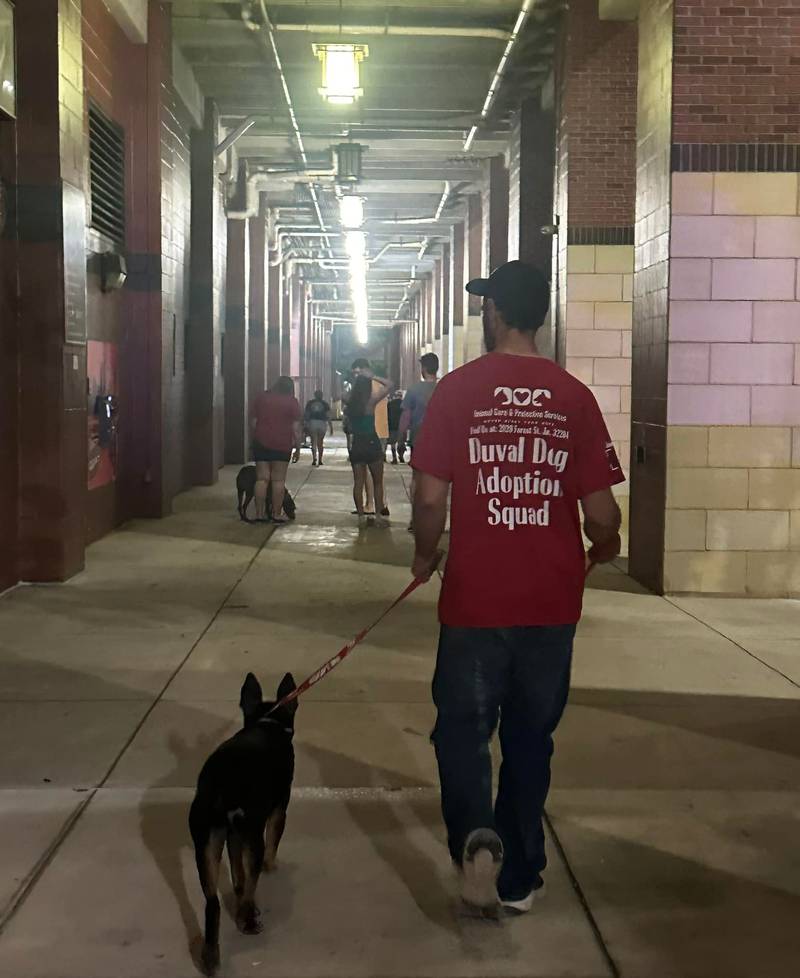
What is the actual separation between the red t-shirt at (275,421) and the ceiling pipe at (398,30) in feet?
15.4

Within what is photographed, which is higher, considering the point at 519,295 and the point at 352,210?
the point at 352,210

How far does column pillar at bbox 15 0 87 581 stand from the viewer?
9.45m

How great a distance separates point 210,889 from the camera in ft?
10.8

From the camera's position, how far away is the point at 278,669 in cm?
694

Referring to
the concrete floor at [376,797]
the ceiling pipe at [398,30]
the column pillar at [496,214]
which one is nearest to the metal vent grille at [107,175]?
the ceiling pipe at [398,30]

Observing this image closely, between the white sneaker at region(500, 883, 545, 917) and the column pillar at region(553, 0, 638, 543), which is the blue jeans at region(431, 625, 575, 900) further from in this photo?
the column pillar at region(553, 0, 638, 543)

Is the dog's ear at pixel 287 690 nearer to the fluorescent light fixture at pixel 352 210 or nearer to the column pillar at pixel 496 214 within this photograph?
the fluorescent light fixture at pixel 352 210

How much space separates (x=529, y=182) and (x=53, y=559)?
35.3 ft

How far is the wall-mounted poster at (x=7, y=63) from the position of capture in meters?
9.03

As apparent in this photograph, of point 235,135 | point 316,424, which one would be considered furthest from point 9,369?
point 316,424

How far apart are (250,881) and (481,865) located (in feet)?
2.14

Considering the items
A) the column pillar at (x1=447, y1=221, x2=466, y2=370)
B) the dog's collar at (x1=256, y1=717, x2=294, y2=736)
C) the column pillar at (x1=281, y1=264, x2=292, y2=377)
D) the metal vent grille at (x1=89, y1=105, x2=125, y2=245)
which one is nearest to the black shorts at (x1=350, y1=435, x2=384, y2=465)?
the metal vent grille at (x1=89, y1=105, x2=125, y2=245)

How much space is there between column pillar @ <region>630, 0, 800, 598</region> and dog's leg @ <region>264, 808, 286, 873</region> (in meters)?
6.27

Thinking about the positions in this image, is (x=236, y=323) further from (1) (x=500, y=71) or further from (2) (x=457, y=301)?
(1) (x=500, y=71)
